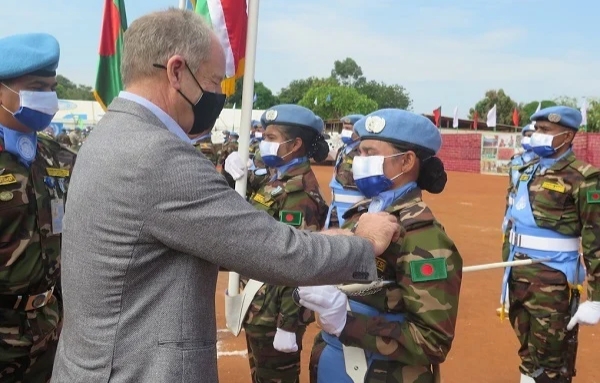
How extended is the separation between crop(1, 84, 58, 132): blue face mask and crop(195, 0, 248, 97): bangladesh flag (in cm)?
98

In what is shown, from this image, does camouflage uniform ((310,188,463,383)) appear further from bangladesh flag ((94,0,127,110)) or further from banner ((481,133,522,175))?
banner ((481,133,522,175))

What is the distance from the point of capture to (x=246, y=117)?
317 cm

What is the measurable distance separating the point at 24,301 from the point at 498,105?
2674 inches

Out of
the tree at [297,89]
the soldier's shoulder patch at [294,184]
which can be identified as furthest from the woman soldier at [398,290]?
the tree at [297,89]

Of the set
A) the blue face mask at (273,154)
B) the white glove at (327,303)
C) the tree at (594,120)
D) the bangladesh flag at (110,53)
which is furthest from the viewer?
the tree at (594,120)

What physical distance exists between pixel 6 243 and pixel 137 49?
1.82 metres

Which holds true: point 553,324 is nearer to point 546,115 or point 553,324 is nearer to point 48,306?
point 546,115

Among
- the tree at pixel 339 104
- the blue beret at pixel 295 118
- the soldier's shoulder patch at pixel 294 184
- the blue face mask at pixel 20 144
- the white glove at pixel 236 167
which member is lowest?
the soldier's shoulder patch at pixel 294 184

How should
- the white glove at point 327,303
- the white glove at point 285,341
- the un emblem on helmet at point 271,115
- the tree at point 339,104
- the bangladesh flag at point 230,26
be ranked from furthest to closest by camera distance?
1. the tree at point 339,104
2. the un emblem on helmet at point 271,115
3. the white glove at point 285,341
4. the bangladesh flag at point 230,26
5. the white glove at point 327,303

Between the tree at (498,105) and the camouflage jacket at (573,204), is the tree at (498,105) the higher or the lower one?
the higher one

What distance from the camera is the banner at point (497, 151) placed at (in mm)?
29875

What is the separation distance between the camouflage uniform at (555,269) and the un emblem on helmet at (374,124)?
243cm

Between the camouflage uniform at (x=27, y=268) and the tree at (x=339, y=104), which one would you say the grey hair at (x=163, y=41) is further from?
the tree at (x=339, y=104)

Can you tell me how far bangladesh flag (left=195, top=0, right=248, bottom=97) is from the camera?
11.5 ft
